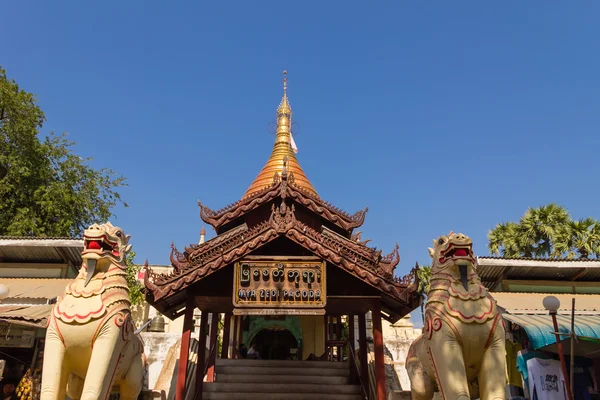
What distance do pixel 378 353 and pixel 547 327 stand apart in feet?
11.5

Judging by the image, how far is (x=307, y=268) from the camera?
9.44 meters

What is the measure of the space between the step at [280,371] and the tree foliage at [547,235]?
12698 mm

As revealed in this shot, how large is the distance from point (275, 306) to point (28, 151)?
17415 millimetres

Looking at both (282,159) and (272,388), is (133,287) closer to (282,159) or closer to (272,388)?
(282,159)

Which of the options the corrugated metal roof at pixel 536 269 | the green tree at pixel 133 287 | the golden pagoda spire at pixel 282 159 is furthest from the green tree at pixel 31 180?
the corrugated metal roof at pixel 536 269

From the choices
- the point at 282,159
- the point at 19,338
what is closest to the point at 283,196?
the point at 282,159

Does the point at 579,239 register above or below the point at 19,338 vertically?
above

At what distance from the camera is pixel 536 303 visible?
12.5 metres

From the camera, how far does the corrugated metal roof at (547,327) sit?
9.34 m

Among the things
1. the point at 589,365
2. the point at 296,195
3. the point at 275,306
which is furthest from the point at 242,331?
the point at 589,365

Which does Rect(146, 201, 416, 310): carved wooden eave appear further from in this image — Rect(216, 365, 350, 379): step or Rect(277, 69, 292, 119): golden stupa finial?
Rect(277, 69, 292, 119): golden stupa finial

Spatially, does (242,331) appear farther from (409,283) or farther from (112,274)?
(112,274)

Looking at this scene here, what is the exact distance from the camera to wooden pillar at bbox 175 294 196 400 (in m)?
9.24

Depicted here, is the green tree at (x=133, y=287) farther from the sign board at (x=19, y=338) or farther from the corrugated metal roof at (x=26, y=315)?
the corrugated metal roof at (x=26, y=315)
